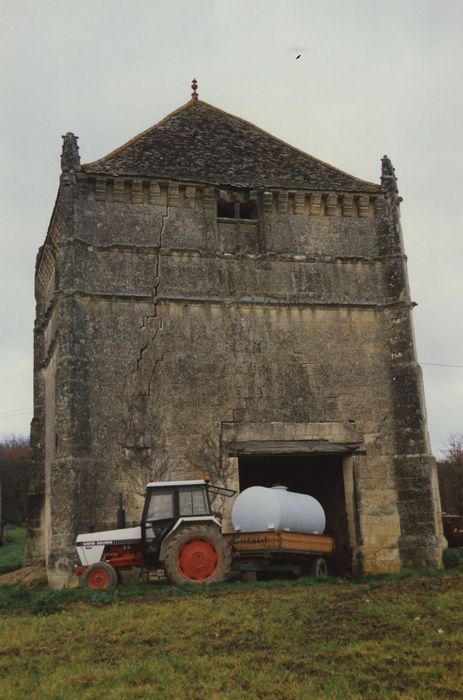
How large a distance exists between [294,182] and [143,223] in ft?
12.2

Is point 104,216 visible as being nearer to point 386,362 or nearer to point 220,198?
point 220,198

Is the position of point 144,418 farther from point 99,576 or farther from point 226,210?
point 226,210

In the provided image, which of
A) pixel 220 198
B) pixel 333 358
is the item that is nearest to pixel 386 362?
pixel 333 358

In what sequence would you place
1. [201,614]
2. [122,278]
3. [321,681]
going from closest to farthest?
1. [321,681]
2. [201,614]
3. [122,278]

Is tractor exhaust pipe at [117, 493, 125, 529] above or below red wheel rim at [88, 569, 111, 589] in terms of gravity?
above

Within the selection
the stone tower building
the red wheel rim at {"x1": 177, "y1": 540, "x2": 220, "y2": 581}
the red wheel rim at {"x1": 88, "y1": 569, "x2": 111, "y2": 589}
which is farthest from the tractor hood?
the stone tower building

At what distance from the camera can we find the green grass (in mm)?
21867

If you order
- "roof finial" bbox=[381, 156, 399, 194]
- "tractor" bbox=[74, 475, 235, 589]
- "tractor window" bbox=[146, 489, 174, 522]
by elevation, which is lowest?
"tractor" bbox=[74, 475, 235, 589]

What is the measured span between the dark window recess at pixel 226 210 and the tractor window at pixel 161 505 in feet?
23.1

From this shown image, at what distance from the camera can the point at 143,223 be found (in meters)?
17.8

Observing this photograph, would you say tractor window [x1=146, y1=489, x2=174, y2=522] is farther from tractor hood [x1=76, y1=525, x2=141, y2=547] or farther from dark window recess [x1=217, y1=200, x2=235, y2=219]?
dark window recess [x1=217, y1=200, x2=235, y2=219]

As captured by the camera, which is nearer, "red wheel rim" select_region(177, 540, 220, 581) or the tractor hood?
"red wheel rim" select_region(177, 540, 220, 581)

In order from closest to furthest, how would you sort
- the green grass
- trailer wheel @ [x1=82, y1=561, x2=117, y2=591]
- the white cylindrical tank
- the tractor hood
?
trailer wheel @ [x1=82, y1=561, x2=117, y2=591]
the tractor hood
the white cylindrical tank
the green grass

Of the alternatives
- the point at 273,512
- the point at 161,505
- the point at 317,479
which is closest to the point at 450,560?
the point at 317,479
